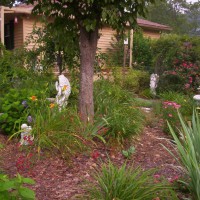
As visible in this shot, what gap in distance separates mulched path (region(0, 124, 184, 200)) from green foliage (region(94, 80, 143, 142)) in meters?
0.30

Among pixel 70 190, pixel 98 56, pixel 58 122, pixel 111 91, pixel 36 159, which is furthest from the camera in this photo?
pixel 98 56

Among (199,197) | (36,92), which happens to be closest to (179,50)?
(36,92)

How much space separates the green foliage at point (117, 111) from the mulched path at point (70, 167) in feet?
0.99

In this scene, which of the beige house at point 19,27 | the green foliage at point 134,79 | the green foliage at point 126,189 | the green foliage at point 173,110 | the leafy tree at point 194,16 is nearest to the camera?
the green foliage at point 126,189

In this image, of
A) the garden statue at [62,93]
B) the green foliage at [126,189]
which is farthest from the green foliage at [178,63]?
the green foliage at [126,189]

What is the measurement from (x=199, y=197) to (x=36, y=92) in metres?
3.54

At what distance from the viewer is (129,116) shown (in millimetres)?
6055

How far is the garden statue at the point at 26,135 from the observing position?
4609mm

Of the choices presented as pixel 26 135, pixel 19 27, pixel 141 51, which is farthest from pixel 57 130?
pixel 141 51

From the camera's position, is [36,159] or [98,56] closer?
[36,159]

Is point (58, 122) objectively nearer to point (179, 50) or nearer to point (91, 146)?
point (91, 146)

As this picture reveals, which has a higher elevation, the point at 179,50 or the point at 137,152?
the point at 179,50

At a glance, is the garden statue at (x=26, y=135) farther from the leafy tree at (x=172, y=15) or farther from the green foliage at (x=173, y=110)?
the leafy tree at (x=172, y=15)

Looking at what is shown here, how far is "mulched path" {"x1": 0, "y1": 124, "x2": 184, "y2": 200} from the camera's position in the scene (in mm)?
3770
